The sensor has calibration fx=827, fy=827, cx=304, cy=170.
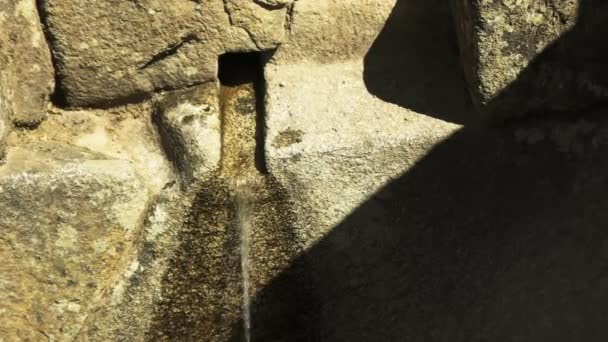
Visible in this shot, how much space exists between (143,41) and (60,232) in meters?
0.36

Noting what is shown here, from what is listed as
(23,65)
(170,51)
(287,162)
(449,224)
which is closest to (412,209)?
(449,224)

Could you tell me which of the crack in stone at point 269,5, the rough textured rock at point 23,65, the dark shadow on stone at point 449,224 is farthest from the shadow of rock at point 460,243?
the rough textured rock at point 23,65

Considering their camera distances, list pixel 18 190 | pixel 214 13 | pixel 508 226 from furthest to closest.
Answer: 1. pixel 508 226
2. pixel 214 13
3. pixel 18 190

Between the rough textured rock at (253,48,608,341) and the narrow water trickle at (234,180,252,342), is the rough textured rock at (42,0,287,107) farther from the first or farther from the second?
the narrow water trickle at (234,180,252,342)

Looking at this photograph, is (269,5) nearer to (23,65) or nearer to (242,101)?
(242,101)

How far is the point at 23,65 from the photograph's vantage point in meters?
1.44

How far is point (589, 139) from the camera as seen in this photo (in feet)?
5.11

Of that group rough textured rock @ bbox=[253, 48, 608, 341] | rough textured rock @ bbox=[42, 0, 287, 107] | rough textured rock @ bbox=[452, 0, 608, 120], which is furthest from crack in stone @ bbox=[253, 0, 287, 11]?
rough textured rock @ bbox=[452, 0, 608, 120]

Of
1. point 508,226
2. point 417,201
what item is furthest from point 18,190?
point 508,226

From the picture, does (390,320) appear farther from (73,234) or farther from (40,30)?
(40,30)

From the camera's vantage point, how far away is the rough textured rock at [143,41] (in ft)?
4.68

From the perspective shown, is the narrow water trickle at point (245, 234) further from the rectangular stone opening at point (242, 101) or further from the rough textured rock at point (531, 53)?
the rough textured rock at point (531, 53)

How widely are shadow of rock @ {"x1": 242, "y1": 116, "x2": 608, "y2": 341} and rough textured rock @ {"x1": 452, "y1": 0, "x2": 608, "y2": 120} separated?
7 cm

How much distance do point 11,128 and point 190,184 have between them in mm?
327
